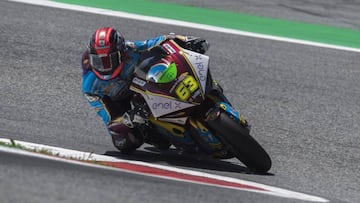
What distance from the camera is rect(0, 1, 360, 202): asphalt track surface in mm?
5375

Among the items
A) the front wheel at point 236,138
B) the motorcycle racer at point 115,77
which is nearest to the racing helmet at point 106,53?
the motorcycle racer at point 115,77

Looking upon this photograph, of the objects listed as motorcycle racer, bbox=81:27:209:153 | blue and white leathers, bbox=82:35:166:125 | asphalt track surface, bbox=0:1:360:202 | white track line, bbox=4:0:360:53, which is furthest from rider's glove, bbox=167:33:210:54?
white track line, bbox=4:0:360:53

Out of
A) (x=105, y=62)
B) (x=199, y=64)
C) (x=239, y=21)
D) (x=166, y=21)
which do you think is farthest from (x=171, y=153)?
(x=239, y=21)

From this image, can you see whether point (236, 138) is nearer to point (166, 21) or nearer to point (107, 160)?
point (107, 160)

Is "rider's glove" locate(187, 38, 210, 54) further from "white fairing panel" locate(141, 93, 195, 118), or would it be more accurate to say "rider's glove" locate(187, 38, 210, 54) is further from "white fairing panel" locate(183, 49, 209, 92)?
"white fairing panel" locate(141, 93, 195, 118)

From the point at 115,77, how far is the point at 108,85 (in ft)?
0.41

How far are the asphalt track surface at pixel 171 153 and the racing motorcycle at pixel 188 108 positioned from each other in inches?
8.1

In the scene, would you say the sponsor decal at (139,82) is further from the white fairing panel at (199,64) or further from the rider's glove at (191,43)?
the rider's glove at (191,43)

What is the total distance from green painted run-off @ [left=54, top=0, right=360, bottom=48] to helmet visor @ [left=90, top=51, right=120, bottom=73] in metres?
5.35

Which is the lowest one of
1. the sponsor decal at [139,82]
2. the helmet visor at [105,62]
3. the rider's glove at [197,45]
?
the sponsor decal at [139,82]

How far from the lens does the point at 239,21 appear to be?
12.8m

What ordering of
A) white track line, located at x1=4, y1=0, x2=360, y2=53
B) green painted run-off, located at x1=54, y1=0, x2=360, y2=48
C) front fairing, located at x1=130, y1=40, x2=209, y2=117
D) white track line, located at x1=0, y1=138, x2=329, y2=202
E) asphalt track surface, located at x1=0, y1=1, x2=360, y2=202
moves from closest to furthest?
asphalt track surface, located at x1=0, y1=1, x2=360, y2=202
white track line, located at x1=0, y1=138, x2=329, y2=202
front fairing, located at x1=130, y1=40, x2=209, y2=117
white track line, located at x1=4, y1=0, x2=360, y2=53
green painted run-off, located at x1=54, y1=0, x2=360, y2=48

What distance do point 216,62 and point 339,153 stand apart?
288cm

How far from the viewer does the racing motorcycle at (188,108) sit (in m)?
7.15
